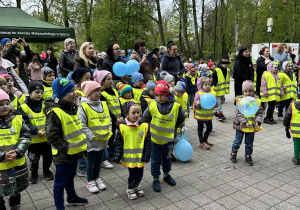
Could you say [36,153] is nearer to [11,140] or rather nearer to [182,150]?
[11,140]

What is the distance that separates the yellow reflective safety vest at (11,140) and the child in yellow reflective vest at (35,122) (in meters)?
0.82

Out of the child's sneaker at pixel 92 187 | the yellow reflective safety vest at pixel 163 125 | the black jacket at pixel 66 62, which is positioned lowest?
the child's sneaker at pixel 92 187

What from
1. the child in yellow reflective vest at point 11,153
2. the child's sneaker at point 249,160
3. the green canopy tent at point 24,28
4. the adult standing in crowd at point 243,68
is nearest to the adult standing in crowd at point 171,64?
the adult standing in crowd at point 243,68

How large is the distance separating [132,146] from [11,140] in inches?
62.3

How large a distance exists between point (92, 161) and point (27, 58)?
4.04 m

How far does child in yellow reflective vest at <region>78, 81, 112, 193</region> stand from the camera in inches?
147

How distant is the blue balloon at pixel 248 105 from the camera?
482cm

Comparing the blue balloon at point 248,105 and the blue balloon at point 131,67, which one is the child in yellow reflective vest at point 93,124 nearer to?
the blue balloon at point 131,67

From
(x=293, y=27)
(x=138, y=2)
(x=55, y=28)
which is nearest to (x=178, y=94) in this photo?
(x=55, y=28)

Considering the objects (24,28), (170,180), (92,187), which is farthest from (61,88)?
(24,28)

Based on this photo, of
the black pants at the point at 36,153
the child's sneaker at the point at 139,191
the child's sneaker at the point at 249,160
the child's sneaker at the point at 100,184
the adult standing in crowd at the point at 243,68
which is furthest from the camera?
the adult standing in crowd at the point at 243,68

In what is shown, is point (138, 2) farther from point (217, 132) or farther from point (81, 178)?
point (81, 178)

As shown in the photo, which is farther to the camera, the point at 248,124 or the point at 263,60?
the point at 263,60

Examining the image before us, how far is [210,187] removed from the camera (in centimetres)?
419
